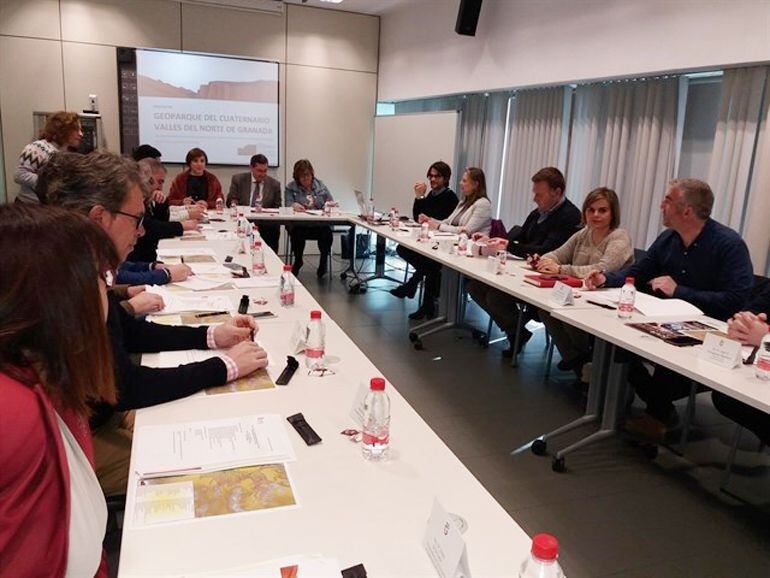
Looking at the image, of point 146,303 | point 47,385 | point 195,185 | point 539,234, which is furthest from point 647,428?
point 195,185

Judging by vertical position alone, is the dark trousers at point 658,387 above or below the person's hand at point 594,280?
below

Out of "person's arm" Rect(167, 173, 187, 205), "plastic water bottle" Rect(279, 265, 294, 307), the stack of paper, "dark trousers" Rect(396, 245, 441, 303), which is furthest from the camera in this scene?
"person's arm" Rect(167, 173, 187, 205)

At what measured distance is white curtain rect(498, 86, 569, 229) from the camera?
17.2ft

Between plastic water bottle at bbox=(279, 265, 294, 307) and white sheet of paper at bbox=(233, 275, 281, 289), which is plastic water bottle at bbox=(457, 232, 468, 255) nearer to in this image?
white sheet of paper at bbox=(233, 275, 281, 289)

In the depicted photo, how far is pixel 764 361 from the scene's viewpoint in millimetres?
1949

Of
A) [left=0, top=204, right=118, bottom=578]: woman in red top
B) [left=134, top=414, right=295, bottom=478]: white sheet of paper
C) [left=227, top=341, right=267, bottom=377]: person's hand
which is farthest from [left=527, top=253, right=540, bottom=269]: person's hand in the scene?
[left=0, top=204, right=118, bottom=578]: woman in red top

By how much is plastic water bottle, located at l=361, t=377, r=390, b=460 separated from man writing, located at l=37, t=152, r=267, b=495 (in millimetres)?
495

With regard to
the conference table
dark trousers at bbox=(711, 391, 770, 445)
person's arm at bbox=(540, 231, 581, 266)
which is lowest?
dark trousers at bbox=(711, 391, 770, 445)

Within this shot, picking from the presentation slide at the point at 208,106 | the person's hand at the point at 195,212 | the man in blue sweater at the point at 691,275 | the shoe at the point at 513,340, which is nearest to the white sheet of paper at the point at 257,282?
the man in blue sweater at the point at 691,275

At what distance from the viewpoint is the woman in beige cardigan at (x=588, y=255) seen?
137 inches

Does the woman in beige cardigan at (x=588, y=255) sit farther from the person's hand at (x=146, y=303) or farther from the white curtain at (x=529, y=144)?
the person's hand at (x=146, y=303)

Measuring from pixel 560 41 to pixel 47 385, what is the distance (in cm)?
495

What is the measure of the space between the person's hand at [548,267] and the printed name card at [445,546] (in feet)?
8.88

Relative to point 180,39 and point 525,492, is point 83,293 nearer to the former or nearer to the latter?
point 525,492
